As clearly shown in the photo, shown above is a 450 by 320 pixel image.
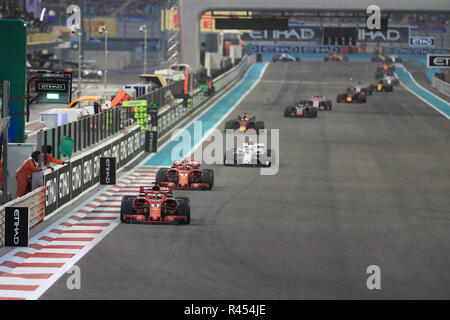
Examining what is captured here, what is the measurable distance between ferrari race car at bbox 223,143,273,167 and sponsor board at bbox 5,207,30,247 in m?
13.8

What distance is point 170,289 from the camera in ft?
49.9

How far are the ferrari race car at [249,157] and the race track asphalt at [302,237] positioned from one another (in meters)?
0.58

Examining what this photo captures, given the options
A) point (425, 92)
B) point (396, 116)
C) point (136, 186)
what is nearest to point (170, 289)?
point (136, 186)

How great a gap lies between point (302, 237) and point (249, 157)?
1195cm

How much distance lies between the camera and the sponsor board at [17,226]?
18719 mm

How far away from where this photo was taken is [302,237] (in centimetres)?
2008

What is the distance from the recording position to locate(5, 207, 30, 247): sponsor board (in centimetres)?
1872

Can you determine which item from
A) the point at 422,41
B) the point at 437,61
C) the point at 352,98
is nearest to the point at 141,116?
the point at 352,98

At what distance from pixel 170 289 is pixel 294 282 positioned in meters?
2.16

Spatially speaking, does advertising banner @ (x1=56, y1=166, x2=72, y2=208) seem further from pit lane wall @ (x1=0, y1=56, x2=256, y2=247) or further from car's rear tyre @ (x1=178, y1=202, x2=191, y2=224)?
car's rear tyre @ (x1=178, y1=202, x2=191, y2=224)

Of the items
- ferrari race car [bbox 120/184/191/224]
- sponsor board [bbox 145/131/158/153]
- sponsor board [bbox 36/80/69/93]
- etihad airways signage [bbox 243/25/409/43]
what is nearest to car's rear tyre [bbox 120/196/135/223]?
ferrari race car [bbox 120/184/191/224]

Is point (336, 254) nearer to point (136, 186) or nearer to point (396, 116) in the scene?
point (136, 186)

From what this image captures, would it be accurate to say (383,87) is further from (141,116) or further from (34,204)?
(34,204)
